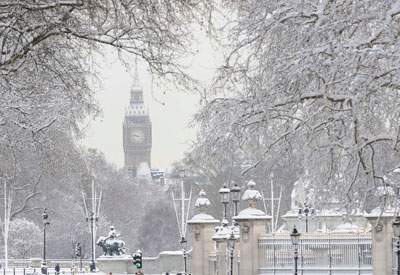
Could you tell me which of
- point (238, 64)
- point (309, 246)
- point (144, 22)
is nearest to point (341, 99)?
point (238, 64)

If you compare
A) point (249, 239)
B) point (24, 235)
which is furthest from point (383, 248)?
point (24, 235)

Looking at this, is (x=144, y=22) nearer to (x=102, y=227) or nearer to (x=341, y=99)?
(x=341, y=99)

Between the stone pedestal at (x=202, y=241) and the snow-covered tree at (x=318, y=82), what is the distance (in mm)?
17666

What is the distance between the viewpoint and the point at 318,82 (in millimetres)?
19266

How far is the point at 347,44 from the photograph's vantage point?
17.1m

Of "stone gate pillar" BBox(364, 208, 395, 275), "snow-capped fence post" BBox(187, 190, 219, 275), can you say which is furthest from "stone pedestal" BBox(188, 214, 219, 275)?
"stone gate pillar" BBox(364, 208, 395, 275)

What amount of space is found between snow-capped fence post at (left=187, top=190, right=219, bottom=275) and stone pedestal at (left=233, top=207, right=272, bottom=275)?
13.8 feet

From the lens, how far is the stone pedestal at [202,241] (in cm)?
3856

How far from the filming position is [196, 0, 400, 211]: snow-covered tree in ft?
56.2

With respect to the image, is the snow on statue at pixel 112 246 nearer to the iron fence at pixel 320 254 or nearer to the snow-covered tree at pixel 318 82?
the iron fence at pixel 320 254

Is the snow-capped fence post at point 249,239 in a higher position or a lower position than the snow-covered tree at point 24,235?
lower

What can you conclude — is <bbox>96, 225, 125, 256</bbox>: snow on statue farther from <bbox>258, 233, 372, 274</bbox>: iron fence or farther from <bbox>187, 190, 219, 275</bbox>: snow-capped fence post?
<bbox>258, 233, 372, 274</bbox>: iron fence

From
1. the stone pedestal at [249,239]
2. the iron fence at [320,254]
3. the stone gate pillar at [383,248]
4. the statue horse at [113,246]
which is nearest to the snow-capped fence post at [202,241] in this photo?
the stone pedestal at [249,239]

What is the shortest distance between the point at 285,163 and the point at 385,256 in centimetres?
1091
